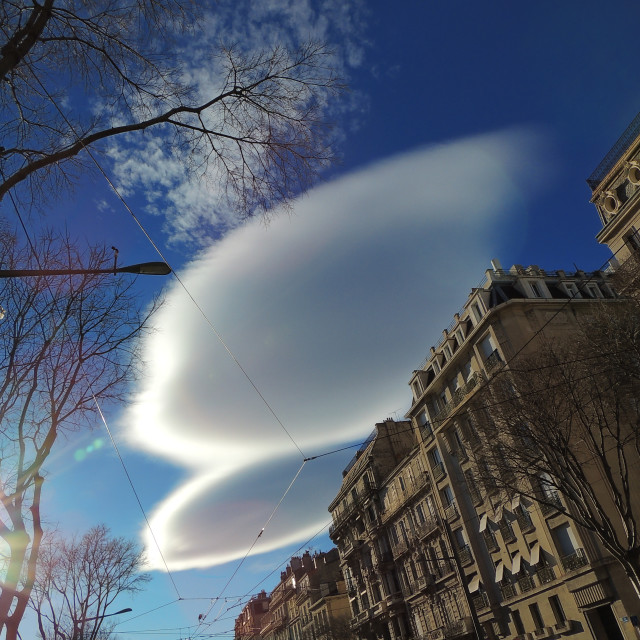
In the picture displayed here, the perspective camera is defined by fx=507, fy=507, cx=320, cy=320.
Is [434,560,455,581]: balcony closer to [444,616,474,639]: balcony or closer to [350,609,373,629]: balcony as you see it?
[444,616,474,639]: balcony

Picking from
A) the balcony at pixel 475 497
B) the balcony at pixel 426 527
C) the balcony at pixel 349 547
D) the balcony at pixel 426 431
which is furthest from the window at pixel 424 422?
the balcony at pixel 349 547

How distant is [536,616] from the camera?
965 inches

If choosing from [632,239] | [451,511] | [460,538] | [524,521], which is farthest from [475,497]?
[632,239]

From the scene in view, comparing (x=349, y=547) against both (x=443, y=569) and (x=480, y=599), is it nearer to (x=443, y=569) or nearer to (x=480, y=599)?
(x=443, y=569)

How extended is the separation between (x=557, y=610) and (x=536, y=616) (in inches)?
65.4

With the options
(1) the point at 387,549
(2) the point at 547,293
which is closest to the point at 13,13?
(2) the point at 547,293

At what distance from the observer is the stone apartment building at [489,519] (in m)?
21.9

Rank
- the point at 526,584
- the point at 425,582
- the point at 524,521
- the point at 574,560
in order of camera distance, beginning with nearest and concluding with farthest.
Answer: the point at 574,560
the point at 526,584
the point at 524,521
the point at 425,582

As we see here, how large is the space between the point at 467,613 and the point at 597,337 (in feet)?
66.9

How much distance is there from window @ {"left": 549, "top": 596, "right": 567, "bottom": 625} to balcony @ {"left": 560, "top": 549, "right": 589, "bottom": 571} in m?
2.04

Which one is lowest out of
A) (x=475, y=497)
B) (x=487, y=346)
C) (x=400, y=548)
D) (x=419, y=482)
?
(x=400, y=548)

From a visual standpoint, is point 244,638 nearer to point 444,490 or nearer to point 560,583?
point 444,490

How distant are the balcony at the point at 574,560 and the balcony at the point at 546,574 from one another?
98 centimetres

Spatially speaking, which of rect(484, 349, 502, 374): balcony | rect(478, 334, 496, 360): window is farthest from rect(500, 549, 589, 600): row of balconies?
rect(478, 334, 496, 360): window
